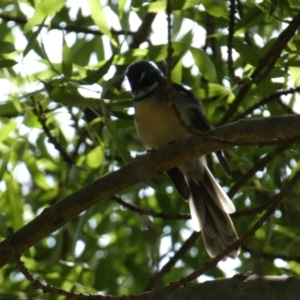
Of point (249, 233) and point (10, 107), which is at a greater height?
point (10, 107)

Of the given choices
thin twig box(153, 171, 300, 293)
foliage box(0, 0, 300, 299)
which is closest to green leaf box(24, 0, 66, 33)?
foliage box(0, 0, 300, 299)

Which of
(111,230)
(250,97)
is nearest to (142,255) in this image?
(111,230)

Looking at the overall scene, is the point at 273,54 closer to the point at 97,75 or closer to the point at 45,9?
the point at 97,75

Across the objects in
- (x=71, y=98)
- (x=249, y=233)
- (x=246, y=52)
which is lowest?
(x=249, y=233)

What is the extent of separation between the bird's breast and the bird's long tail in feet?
1.02

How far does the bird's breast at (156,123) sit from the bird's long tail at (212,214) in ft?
1.02

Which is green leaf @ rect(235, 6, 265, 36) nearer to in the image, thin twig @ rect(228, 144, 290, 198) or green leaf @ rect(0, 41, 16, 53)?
thin twig @ rect(228, 144, 290, 198)

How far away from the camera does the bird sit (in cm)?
407

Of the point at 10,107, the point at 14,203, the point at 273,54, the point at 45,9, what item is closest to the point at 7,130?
the point at 10,107

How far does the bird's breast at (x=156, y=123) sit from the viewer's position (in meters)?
4.30

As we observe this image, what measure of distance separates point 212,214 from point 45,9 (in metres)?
1.61

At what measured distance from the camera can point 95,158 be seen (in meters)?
4.17

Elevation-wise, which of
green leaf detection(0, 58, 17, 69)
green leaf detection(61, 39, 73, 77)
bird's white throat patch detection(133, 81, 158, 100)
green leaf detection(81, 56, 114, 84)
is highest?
bird's white throat patch detection(133, 81, 158, 100)

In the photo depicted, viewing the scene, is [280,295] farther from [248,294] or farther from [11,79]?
[11,79]
